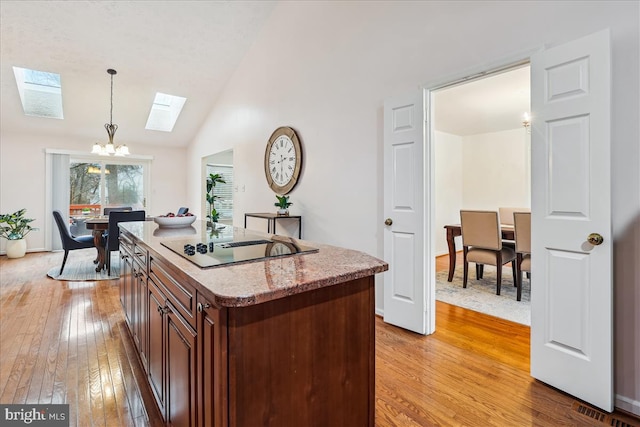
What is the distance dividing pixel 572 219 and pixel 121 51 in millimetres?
5548

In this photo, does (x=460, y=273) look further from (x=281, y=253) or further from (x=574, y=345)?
(x=281, y=253)

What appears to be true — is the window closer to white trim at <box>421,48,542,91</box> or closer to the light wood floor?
the light wood floor

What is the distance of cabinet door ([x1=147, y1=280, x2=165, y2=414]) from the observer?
144 centimetres

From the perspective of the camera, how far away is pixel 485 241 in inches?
139

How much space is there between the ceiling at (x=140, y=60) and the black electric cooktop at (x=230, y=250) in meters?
2.73

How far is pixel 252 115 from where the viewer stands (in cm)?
486

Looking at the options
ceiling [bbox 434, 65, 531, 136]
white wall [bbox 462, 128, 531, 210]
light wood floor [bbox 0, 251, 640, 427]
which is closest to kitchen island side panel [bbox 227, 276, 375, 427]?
light wood floor [bbox 0, 251, 640, 427]

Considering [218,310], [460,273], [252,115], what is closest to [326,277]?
→ [218,310]

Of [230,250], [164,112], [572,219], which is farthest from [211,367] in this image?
[164,112]

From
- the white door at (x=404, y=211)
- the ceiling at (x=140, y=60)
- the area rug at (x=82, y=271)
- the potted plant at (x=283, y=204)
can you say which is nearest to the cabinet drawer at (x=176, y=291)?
the white door at (x=404, y=211)

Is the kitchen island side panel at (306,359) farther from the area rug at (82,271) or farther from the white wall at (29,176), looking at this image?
the white wall at (29,176)

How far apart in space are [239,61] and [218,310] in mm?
5180

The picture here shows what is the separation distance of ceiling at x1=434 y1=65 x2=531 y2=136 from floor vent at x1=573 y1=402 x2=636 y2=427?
8.97 feet

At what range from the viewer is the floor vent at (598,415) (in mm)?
1526
